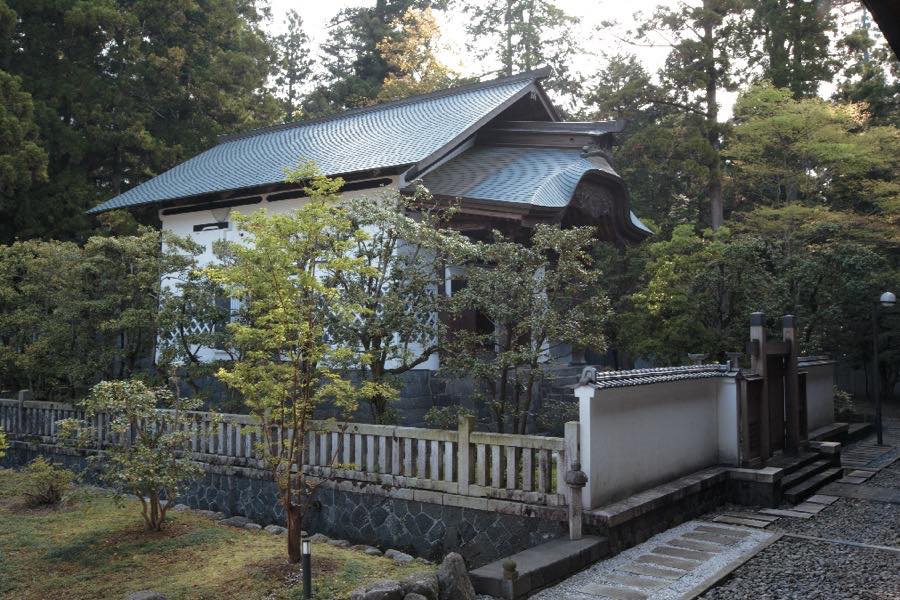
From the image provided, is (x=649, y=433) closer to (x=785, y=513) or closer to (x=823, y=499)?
(x=785, y=513)

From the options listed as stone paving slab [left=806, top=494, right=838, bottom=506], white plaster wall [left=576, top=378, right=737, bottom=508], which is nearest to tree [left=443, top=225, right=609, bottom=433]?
white plaster wall [left=576, top=378, right=737, bottom=508]

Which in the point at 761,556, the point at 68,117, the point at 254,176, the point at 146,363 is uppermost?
the point at 68,117

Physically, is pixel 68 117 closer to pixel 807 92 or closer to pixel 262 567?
pixel 262 567

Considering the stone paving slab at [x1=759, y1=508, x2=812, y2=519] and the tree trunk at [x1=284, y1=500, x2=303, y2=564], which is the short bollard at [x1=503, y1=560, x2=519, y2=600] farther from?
the stone paving slab at [x1=759, y1=508, x2=812, y2=519]

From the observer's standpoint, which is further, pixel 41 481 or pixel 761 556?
pixel 41 481

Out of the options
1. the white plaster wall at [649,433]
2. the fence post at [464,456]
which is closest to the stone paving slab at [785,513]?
the white plaster wall at [649,433]

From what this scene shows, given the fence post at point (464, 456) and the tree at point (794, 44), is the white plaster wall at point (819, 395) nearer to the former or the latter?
the fence post at point (464, 456)

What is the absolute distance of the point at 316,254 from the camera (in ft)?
26.3

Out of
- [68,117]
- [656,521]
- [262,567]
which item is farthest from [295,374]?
[68,117]

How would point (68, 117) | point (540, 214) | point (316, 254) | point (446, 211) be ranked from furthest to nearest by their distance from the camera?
point (68, 117) → point (540, 214) → point (446, 211) → point (316, 254)

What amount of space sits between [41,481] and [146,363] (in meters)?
7.62

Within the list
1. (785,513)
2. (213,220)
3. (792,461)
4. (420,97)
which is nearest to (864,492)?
(792,461)

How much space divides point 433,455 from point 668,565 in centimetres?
303

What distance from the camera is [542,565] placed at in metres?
6.90
